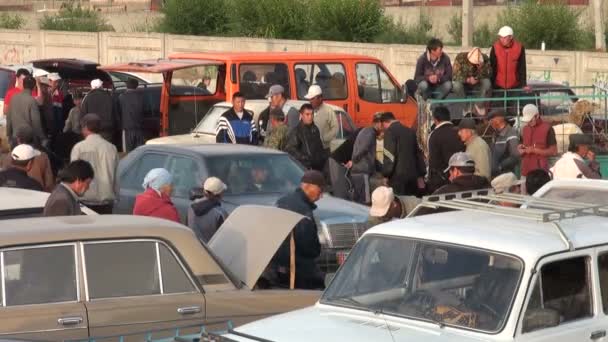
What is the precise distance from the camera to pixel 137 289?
26.0 ft

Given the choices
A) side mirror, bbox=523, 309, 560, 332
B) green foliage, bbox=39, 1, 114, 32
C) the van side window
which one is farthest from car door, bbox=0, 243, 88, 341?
green foliage, bbox=39, 1, 114, 32

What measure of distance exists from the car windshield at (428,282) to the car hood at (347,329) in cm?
8

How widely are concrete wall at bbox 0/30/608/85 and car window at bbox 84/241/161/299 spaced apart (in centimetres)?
2193

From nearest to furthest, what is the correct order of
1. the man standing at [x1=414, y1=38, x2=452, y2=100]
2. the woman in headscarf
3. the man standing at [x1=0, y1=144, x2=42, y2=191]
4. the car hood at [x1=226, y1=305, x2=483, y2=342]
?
the car hood at [x1=226, y1=305, x2=483, y2=342]
the woman in headscarf
the man standing at [x1=0, y1=144, x2=42, y2=191]
the man standing at [x1=414, y1=38, x2=452, y2=100]

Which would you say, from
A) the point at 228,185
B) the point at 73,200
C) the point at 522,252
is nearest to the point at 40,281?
the point at 73,200

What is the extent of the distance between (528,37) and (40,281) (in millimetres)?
33157

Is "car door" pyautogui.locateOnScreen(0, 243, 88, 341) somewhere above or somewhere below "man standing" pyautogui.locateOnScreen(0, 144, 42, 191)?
below

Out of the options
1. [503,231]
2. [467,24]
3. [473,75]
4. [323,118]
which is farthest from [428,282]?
[467,24]

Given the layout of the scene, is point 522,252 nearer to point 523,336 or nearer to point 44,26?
point 523,336

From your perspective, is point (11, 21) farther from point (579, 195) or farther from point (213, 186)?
point (579, 195)

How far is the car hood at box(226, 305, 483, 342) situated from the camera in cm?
653

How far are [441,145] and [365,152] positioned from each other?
0.92m

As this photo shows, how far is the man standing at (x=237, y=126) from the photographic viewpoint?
52.4 feet

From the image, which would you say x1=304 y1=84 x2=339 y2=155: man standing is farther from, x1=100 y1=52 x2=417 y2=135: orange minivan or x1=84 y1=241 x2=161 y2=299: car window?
x1=84 y1=241 x2=161 y2=299: car window
